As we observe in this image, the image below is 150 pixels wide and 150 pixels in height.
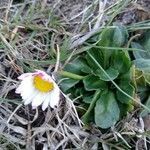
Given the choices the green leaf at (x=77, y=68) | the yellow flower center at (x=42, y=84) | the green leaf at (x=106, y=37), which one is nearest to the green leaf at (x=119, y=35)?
the green leaf at (x=106, y=37)

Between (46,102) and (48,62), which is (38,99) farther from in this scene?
(48,62)

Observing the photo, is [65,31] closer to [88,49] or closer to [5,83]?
[88,49]

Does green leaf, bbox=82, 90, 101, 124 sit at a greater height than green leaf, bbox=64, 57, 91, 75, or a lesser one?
lesser

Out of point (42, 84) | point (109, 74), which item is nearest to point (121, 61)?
point (109, 74)

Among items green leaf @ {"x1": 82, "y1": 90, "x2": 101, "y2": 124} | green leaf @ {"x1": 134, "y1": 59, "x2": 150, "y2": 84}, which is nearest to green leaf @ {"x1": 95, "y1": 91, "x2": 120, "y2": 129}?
green leaf @ {"x1": 82, "y1": 90, "x2": 101, "y2": 124}

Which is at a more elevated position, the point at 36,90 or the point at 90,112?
the point at 36,90

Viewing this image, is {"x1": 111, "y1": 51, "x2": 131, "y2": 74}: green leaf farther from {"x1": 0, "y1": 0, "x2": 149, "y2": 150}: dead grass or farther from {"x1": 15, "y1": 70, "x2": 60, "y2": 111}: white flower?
{"x1": 15, "y1": 70, "x2": 60, "y2": 111}: white flower

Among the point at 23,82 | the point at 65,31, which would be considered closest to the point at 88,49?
the point at 65,31
